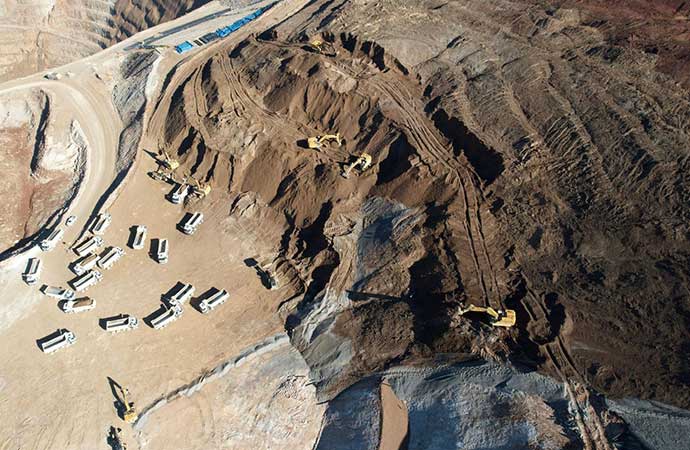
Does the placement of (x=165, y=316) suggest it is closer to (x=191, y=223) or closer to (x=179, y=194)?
(x=191, y=223)

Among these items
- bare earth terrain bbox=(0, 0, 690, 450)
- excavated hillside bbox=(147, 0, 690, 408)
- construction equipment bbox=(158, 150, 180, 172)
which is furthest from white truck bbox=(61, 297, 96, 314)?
construction equipment bbox=(158, 150, 180, 172)

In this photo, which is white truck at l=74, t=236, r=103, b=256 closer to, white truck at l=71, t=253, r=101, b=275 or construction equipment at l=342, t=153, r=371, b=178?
white truck at l=71, t=253, r=101, b=275

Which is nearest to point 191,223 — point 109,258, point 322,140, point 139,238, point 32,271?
point 139,238

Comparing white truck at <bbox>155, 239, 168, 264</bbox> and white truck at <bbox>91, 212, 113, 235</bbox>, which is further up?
white truck at <bbox>91, 212, 113, 235</bbox>

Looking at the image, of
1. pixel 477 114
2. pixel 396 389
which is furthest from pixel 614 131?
pixel 396 389

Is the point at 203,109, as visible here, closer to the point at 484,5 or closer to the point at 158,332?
the point at 158,332
